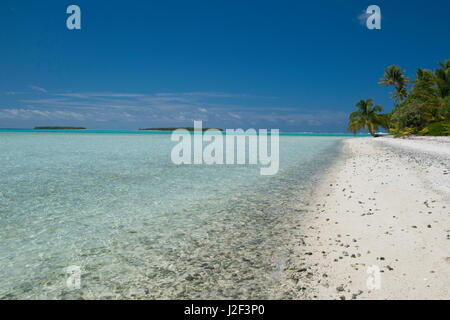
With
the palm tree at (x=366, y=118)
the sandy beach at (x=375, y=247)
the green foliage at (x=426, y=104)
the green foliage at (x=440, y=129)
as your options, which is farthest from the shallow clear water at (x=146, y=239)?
the palm tree at (x=366, y=118)

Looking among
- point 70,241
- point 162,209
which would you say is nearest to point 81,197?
point 162,209

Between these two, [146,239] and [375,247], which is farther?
[146,239]

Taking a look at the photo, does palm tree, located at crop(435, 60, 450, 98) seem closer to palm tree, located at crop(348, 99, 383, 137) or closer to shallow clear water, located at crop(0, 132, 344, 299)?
palm tree, located at crop(348, 99, 383, 137)

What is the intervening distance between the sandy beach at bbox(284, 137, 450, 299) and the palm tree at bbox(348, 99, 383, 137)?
214ft

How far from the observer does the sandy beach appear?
10.4ft

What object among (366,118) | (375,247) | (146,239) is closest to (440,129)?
(366,118)

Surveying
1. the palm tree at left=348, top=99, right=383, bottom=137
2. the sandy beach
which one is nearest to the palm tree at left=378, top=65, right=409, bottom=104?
the palm tree at left=348, top=99, right=383, bottom=137

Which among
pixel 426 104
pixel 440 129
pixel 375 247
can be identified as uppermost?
pixel 426 104

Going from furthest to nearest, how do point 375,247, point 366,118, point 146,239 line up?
point 366,118, point 146,239, point 375,247

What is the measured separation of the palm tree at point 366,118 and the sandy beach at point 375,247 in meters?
65.1

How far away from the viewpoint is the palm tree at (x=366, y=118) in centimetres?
6519

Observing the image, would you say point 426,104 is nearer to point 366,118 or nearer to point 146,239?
point 366,118

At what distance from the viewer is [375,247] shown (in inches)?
167

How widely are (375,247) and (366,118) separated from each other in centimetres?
7017
